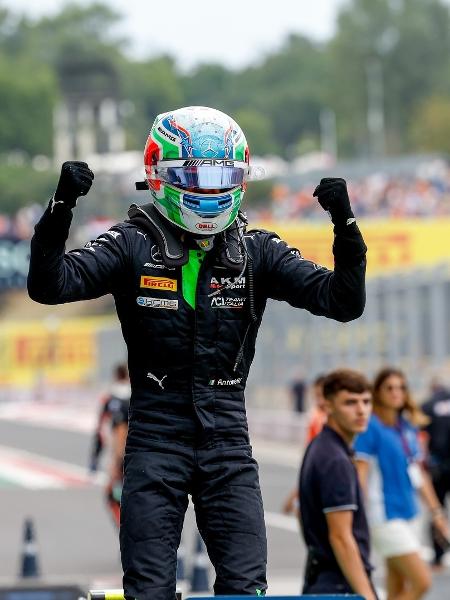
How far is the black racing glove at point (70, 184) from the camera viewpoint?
18.8 ft

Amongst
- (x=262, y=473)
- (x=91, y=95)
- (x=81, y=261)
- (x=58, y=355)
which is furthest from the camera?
(x=91, y=95)

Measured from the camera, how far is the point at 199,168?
5.99 meters

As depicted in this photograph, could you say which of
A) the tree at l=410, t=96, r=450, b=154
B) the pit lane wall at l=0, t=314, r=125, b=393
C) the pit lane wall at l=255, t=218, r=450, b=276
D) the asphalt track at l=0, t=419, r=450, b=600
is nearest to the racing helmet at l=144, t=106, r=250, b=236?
the asphalt track at l=0, t=419, r=450, b=600

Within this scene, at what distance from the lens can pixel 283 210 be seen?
79.9m

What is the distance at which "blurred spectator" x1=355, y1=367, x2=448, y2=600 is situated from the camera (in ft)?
35.7

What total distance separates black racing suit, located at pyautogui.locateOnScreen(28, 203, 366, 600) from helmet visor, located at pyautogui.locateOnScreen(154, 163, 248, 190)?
224 mm

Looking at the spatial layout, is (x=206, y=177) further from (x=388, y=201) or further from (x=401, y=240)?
(x=388, y=201)

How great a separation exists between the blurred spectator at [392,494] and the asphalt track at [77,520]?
1633 mm

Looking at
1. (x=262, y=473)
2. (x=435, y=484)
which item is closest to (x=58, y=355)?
(x=262, y=473)

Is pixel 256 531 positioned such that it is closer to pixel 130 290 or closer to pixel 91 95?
pixel 130 290

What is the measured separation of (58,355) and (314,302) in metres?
70.6

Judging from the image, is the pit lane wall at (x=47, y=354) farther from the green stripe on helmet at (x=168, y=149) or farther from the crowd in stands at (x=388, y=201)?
the green stripe on helmet at (x=168, y=149)

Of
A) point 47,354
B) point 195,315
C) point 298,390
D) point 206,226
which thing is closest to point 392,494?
point 195,315

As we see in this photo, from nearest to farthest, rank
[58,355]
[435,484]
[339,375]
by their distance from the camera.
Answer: [339,375], [435,484], [58,355]
